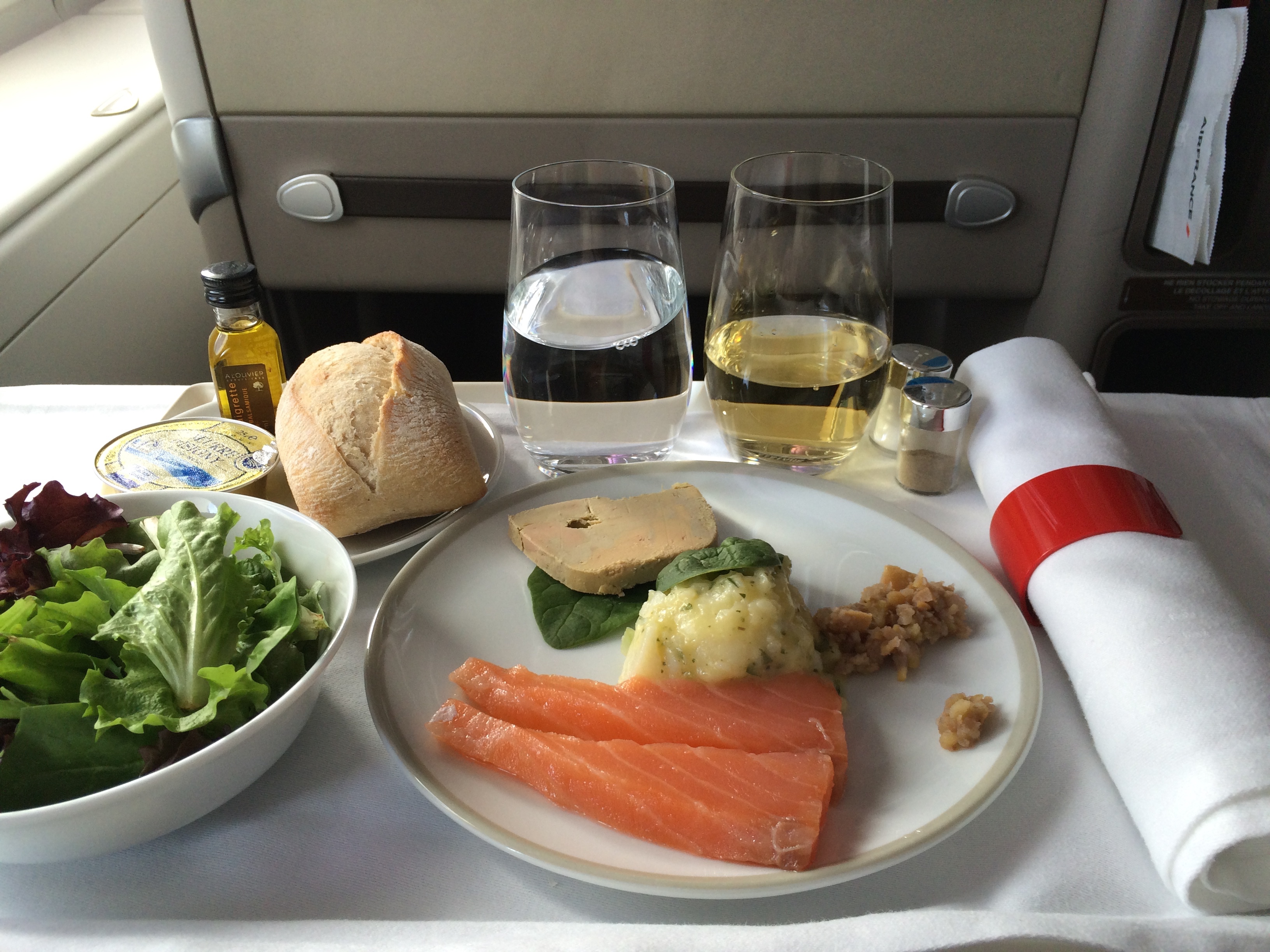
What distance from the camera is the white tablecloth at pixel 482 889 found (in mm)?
543

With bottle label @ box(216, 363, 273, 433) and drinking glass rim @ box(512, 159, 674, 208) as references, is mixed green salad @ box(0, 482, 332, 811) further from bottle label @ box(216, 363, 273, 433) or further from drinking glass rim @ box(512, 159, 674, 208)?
drinking glass rim @ box(512, 159, 674, 208)

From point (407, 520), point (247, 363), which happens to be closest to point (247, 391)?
point (247, 363)

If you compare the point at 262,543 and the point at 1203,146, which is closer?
the point at 262,543

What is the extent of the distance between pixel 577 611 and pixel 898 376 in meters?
0.45

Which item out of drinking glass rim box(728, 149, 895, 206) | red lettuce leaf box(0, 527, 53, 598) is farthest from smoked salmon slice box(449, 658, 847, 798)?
drinking glass rim box(728, 149, 895, 206)

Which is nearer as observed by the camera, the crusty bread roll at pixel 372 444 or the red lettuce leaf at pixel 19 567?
the red lettuce leaf at pixel 19 567

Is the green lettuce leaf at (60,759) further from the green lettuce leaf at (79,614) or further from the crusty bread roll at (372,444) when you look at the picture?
the crusty bread roll at (372,444)

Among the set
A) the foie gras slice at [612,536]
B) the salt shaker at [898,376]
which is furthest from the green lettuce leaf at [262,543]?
the salt shaker at [898,376]

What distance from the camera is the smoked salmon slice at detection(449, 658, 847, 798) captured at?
26.5 inches

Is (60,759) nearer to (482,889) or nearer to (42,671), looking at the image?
(42,671)

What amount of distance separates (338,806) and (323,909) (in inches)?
3.0

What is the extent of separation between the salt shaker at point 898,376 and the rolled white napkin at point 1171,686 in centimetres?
15

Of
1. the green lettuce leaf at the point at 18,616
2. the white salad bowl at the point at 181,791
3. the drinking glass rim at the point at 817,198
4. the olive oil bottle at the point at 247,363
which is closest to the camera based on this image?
the white salad bowl at the point at 181,791

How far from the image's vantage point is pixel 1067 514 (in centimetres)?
80
